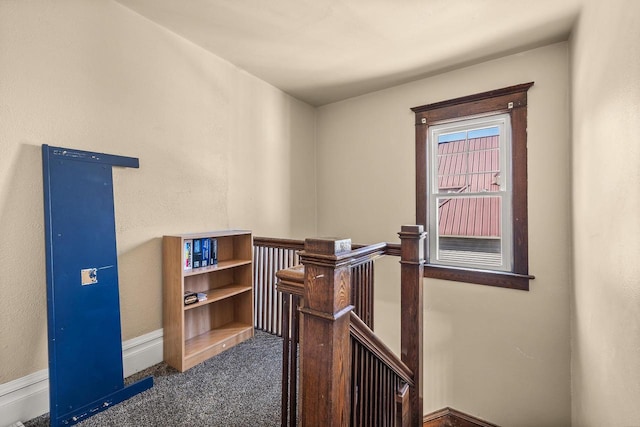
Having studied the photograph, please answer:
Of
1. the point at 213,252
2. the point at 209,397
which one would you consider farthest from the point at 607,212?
the point at 213,252

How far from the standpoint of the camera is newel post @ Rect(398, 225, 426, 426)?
173 cm

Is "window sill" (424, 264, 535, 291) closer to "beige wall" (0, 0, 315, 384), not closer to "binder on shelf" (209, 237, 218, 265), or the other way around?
"beige wall" (0, 0, 315, 384)

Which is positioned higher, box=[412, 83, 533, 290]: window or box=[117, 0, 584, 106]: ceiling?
box=[117, 0, 584, 106]: ceiling

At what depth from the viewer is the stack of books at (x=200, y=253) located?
226 centimetres

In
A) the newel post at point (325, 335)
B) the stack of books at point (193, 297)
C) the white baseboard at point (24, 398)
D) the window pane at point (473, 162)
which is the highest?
the window pane at point (473, 162)

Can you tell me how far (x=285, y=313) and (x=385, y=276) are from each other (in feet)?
7.68

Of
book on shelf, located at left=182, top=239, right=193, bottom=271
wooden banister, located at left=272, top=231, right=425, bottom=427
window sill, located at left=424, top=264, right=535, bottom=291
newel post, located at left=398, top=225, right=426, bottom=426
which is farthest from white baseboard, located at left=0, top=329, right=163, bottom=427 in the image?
window sill, located at left=424, top=264, right=535, bottom=291

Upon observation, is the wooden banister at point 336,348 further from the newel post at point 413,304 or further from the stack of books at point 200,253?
the stack of books at point 200,253

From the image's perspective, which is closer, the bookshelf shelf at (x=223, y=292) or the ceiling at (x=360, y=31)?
the ceiling at (x=360, y=31)

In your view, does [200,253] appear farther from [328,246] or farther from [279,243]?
[328,246]

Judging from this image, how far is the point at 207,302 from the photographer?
2.23 metres

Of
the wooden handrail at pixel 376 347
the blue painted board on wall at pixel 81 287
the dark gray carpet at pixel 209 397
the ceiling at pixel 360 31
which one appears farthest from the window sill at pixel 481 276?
the blue painted board on wall at pixel 81 287

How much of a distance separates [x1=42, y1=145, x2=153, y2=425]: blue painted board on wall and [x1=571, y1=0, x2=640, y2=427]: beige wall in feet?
8.75

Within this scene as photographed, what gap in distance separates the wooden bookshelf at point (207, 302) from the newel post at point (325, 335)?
4.93ft
